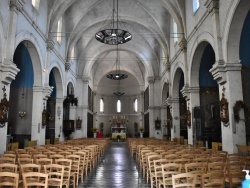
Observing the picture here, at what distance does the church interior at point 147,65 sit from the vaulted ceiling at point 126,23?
0.09 m

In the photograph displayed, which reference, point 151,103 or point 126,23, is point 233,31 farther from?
point 151,103

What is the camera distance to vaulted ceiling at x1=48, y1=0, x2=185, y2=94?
17.9 m

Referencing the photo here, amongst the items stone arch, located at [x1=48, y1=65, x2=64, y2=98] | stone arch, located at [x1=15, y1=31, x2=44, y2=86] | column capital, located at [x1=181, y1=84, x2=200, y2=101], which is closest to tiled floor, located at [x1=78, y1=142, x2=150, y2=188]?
column capital, located at [x1=181, y1=84, x2=200, y2=101]

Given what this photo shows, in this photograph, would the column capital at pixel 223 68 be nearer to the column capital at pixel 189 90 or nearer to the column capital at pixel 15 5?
the column capital at pixel 189 90

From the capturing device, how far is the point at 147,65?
3061cm

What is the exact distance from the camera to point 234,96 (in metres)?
10.4

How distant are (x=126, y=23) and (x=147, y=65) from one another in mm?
6300

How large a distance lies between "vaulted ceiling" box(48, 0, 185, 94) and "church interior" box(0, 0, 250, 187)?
0.29ft

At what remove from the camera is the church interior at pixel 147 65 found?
34.6 ft

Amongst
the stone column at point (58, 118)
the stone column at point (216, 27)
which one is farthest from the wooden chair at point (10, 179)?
the stone column at point (58, 118)

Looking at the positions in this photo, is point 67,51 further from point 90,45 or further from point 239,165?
point 239,165

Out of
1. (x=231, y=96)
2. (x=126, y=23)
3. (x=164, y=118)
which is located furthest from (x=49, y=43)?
(x=164, y=118)

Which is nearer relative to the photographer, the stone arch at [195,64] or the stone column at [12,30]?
the stone column at [12,30]

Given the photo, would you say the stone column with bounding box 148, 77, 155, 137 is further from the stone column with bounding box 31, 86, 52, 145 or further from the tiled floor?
the tiled floor
